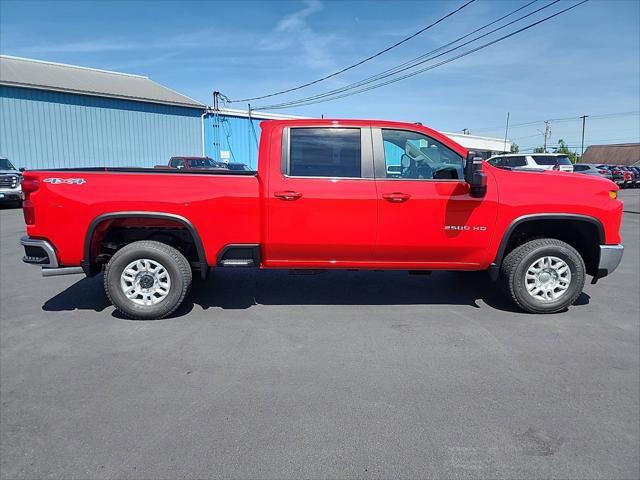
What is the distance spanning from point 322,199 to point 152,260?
1926 mm

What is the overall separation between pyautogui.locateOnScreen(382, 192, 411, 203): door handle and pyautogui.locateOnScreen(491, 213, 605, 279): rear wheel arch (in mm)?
1180

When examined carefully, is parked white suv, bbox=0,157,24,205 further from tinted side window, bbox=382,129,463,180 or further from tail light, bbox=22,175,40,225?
tinted side window, bbox=382,129,463,180

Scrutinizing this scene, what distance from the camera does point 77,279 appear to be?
21.9 feet

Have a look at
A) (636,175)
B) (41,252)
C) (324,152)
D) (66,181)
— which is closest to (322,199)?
(324,152)

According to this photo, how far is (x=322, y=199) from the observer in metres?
4.71

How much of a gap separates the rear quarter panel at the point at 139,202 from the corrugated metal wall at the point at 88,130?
2267 cm

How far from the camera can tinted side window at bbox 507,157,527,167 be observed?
19.4 m

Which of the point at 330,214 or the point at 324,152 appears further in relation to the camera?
the point at 324,152

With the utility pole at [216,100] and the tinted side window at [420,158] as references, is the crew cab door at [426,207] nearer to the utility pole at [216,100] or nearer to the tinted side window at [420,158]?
the tinted side window at [420,158]

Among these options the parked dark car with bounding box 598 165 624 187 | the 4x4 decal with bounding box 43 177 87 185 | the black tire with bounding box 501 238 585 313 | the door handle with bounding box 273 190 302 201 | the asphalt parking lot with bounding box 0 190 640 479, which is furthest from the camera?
the parked dark car with bounding box 598 165 624 187

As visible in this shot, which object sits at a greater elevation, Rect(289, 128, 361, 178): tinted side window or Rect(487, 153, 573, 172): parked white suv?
Rect(487, 153, 573, 172): parked white suv

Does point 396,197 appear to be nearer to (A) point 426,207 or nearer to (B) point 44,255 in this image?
(A) point 426,207

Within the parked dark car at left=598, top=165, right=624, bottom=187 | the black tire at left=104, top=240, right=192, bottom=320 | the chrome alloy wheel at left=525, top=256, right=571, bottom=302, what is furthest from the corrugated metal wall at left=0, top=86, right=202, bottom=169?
the parked dark car at left=598, top=165, right=624, bottom=187

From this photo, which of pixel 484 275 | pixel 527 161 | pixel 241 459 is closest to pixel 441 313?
pixel 484 275
